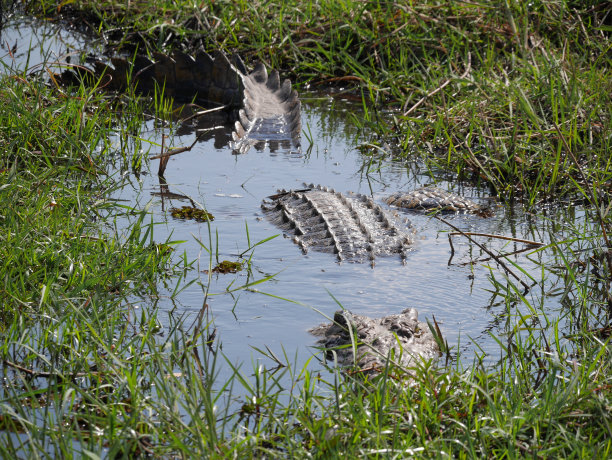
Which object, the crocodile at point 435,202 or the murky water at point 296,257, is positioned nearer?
the murky water at point 296,257

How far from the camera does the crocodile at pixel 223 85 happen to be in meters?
7.48

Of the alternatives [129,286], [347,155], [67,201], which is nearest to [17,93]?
[67,201]

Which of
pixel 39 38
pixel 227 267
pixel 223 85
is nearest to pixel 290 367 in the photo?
pixel 227 267

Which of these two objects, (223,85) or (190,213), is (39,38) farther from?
(190,213)

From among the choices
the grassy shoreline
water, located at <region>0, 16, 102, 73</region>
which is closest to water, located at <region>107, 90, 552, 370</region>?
the grassy shoreline

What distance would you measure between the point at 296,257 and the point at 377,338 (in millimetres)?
1417

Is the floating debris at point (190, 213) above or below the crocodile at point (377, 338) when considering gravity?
above

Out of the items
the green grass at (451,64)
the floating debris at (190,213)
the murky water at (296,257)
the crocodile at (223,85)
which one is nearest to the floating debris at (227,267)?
the murky water at (296,257)

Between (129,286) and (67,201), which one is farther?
(67,201)

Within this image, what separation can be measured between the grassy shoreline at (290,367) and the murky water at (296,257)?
0.18m

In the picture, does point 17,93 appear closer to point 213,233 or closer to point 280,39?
point 213,233

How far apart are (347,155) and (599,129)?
200 centimetres

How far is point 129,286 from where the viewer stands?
398 cm

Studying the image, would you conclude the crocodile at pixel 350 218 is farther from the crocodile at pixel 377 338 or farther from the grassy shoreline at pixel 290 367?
the crocodile at pixel 377 338
